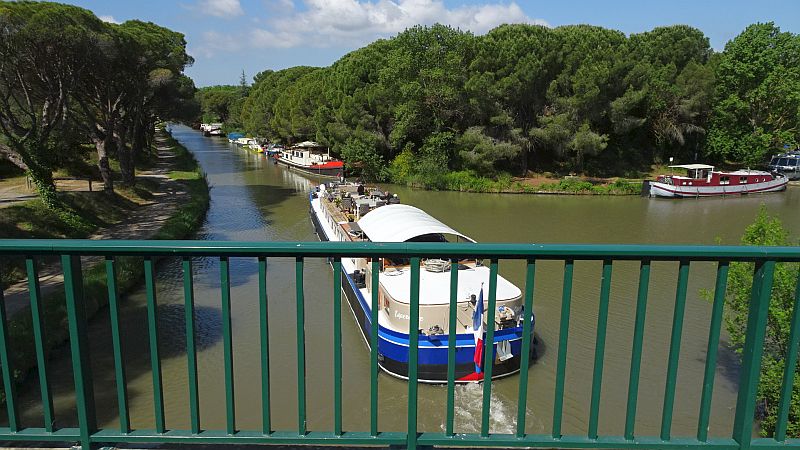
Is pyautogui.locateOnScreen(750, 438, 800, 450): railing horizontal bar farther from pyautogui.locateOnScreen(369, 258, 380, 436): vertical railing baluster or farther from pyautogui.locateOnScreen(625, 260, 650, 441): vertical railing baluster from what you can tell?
pyautogui.locateOnScreen(369, 258, 380, 436): vertical railing baluster

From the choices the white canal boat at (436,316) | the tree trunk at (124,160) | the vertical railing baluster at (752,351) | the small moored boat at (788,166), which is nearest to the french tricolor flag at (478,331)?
the white canal boat at (436,316)

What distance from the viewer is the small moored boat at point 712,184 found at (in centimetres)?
3556

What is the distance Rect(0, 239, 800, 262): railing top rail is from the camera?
279cm

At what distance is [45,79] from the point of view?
70.8 feet

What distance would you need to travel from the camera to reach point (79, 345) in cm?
296

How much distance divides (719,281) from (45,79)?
81.4 feet

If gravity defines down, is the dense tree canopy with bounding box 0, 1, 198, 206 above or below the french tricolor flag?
above

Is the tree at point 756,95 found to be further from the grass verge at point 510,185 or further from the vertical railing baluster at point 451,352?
the vertical railing baluster at point 451,352

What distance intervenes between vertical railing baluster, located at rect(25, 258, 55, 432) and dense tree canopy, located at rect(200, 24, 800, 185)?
35.6 meters

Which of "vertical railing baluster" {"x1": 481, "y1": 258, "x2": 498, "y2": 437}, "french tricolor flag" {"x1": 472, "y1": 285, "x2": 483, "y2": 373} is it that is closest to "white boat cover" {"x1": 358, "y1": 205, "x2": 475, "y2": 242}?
"french tricolor flag" {"x1": 472, "y1": 285, "x2": 483, "y2": 373}

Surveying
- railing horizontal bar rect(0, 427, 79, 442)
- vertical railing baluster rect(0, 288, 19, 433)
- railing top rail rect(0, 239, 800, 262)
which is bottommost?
railing horizontal bar rect(0, 427, 79, 442)

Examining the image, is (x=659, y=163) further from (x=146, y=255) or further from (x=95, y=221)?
(x=146, y=255)

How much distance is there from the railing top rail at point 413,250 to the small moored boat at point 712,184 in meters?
35.8

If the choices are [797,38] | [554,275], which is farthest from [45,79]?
[797,38]
